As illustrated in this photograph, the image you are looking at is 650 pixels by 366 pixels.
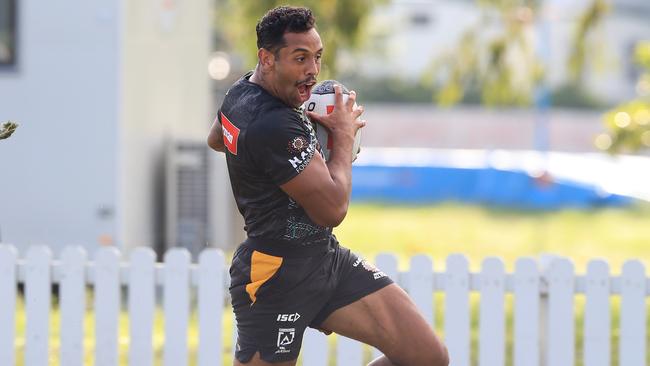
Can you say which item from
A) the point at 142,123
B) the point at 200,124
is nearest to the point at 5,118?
the point at 142,123

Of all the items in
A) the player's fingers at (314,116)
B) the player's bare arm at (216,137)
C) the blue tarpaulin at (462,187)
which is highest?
the player's fingers at (314,116)

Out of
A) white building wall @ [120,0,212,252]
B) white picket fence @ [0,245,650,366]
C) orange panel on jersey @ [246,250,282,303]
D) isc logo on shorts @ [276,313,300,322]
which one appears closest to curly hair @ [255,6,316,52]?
orange panel on jersey @ [246,250,282,303]

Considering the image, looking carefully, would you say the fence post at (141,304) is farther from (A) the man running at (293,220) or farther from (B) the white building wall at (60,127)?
(B) the white building wall at (60,127)

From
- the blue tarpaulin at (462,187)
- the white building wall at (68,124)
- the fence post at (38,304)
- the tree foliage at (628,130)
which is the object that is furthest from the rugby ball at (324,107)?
the blue tarpaulin at (462,187)

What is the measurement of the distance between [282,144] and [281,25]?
40 cm

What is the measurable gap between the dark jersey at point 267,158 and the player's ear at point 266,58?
0.09 metres

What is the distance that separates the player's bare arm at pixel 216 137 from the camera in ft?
14.5

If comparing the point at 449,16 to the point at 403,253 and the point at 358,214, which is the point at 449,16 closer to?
the point at 358,214

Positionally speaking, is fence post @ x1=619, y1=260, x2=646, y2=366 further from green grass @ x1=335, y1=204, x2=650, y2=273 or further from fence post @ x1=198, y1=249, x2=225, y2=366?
green grass @ x1=335, y1=204, x2=650, y2=273

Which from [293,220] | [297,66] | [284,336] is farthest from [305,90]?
[284,336]

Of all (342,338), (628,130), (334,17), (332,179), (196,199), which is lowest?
(342,338)

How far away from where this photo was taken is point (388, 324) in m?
4.30

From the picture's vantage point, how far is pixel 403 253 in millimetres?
13516

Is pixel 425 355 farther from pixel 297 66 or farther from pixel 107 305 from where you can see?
pixel 107 305
